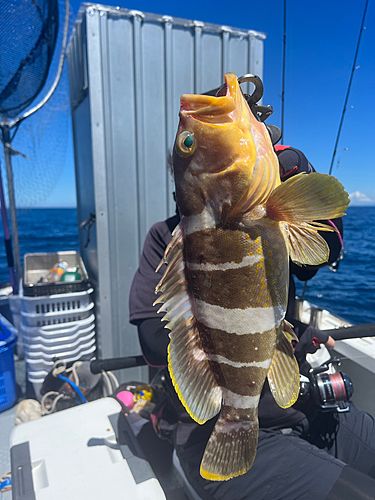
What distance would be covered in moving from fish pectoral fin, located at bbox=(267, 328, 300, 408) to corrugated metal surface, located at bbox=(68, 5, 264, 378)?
2.77m

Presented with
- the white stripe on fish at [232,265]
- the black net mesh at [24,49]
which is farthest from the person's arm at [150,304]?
the black net mesh at [24,49]

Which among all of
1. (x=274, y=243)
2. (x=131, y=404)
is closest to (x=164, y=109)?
(x=131, y=404)

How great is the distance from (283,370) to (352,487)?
2.75 feet

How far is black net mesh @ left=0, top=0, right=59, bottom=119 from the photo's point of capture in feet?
11.5

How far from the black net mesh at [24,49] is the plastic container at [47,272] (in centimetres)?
178

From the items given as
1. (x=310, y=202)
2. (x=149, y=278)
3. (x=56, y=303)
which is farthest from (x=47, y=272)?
(x=310, y=202)

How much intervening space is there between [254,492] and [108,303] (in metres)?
2.46

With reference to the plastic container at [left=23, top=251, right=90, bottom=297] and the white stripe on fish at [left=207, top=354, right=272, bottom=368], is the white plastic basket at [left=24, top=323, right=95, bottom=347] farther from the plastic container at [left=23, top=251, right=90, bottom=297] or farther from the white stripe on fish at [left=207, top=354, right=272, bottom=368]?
the white stripe on fish at [left=207, top=354, right=272, bottom=368]

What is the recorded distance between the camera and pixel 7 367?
12.1ft

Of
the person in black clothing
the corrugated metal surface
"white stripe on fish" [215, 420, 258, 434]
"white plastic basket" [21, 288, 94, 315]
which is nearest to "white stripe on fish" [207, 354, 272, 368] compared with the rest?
"white stripe on fish" [215, 420, 258, 434]

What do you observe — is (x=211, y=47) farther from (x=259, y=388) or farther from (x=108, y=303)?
(x=259, y=388)

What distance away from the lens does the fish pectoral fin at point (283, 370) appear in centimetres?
125

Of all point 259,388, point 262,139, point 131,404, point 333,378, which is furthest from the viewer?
point 131,404

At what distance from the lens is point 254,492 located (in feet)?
5.71
